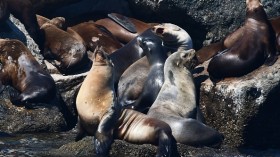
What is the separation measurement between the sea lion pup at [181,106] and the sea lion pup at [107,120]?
0.28m

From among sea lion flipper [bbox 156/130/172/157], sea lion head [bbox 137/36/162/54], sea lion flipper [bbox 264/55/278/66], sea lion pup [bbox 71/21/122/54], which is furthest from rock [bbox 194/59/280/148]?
sea lion pup [bbox 71/21/122/54]

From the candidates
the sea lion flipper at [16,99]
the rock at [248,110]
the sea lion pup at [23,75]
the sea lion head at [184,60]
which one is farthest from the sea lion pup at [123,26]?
the rock at [248,110]

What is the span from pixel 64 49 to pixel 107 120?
4.08 m

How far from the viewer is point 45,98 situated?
450 inches

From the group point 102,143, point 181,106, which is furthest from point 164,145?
point 181,106

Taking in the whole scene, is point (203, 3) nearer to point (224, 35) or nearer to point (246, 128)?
point (224, 35)

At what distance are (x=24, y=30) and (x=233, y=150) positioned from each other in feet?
17.5

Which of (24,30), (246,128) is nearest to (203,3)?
(24,30)

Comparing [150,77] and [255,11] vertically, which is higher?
[255,11]

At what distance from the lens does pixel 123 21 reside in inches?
567

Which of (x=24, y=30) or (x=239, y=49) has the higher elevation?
(x=239, y=49)

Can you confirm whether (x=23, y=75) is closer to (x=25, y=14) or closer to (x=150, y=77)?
(x=150, y=77)

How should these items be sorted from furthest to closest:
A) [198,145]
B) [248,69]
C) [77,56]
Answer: [77,56] → [248,69] → [198,145]

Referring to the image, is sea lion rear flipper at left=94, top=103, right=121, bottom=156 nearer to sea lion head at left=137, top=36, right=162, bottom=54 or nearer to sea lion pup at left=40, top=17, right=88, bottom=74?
sea lion head at left=137, top=36, right=162, bottom=54
